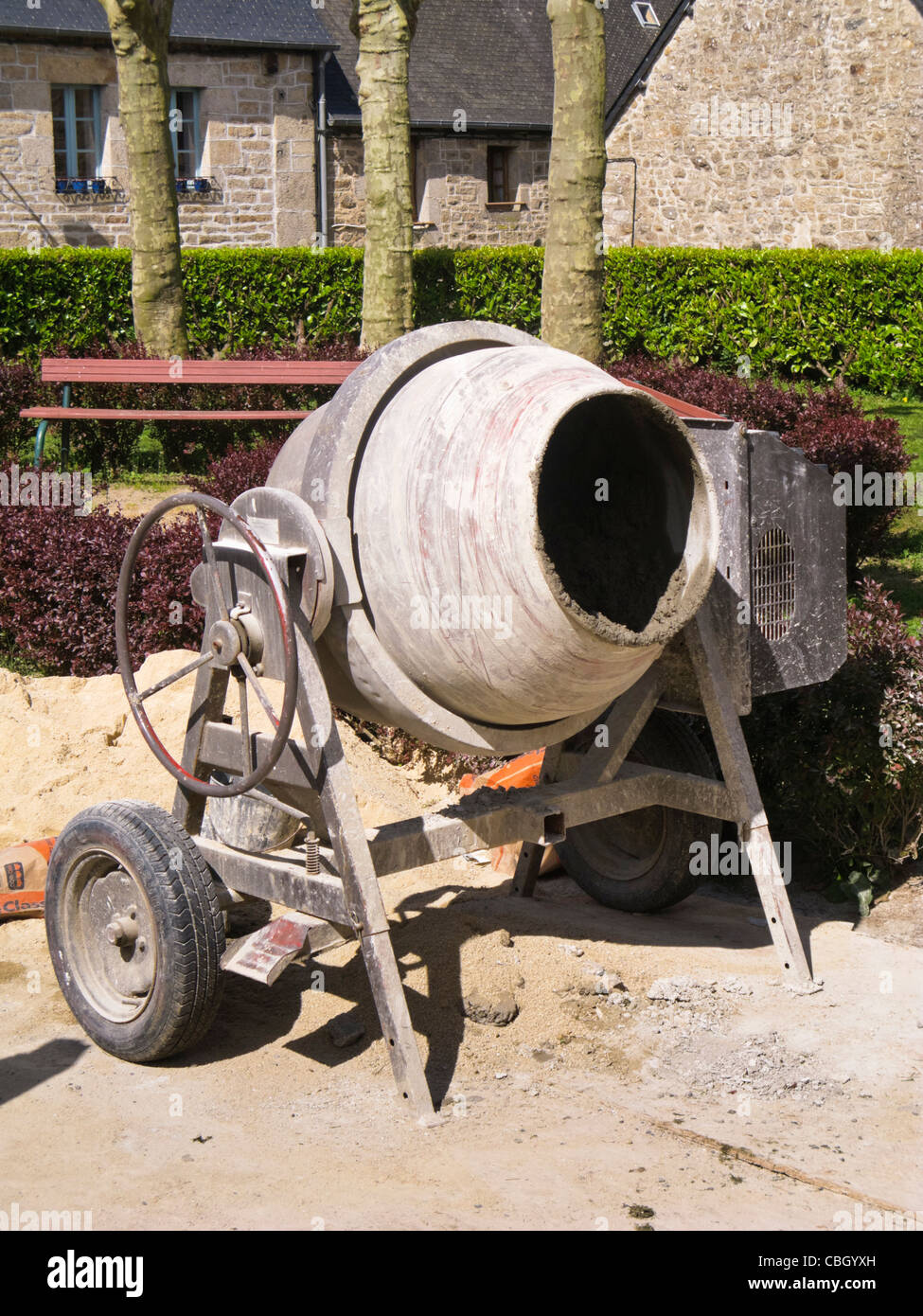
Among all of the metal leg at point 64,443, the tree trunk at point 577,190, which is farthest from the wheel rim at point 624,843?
the metal leg at point 64,443

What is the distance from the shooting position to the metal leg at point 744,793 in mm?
4555

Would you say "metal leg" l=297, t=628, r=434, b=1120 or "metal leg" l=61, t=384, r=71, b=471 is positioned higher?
"metal leg" l=61, t=384, r=71, b=471

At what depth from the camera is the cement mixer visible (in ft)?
12.3

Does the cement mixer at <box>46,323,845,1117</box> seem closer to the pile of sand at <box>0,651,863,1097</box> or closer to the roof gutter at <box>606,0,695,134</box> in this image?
the pile of sand at <box>0,651,863,1097</box>

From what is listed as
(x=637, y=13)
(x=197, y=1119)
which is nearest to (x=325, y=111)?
(x=637, y=13)

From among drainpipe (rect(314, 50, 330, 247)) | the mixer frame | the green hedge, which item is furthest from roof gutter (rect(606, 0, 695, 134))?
the mixer frame

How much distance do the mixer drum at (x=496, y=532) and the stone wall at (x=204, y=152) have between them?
54.1ft

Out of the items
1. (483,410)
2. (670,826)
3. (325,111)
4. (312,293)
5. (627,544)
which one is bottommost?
(670,826)

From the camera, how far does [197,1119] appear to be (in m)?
3.77

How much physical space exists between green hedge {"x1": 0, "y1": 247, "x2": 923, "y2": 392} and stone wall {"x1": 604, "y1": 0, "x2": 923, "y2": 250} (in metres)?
4.92

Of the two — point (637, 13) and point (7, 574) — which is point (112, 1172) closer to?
point (7, 574)

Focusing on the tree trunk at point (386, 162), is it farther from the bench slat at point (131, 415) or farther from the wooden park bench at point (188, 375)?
the bench slat at point (131, 415)
